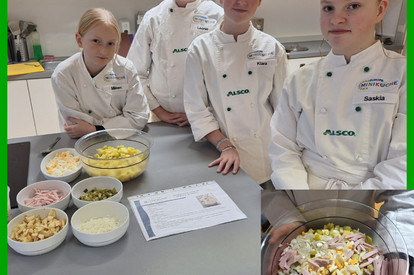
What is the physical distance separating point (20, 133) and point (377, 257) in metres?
2.47

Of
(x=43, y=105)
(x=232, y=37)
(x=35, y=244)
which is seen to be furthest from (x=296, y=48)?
(x=35, y=244)

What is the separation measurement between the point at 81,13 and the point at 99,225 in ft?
7.68

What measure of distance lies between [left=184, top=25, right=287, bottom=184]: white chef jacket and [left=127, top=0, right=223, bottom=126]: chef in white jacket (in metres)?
0.22

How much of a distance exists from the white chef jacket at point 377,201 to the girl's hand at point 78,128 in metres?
0.97

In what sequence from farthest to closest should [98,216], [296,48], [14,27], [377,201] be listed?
[296,48]
[14,27]
[98,216]
[377,201]

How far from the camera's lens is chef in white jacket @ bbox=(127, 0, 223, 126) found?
1.45m

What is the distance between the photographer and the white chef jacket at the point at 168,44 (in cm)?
145

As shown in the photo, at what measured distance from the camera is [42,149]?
119 centimetres

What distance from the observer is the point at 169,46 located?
4.85ft

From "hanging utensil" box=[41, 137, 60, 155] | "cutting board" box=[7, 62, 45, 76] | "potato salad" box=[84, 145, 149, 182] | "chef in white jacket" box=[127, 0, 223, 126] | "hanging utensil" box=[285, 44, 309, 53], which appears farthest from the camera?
"hanging utensil" box=[285, 44, 309, 53]

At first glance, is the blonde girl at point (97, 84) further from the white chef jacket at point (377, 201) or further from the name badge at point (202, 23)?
the white chef jacket at point (377, 201)

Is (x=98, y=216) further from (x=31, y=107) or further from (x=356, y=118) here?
(x=31, y=107)

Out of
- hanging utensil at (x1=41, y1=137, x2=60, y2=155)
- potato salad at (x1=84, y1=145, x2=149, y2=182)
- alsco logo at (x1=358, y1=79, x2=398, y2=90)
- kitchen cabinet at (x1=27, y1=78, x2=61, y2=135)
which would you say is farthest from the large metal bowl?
kitchen cabinet at (x1=27, y1=78, x2=61, y2=135)

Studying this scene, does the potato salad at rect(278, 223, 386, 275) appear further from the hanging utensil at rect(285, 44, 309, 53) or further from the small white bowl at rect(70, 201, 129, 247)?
the hanging utensil at rect(285, 44, 309, 53)
